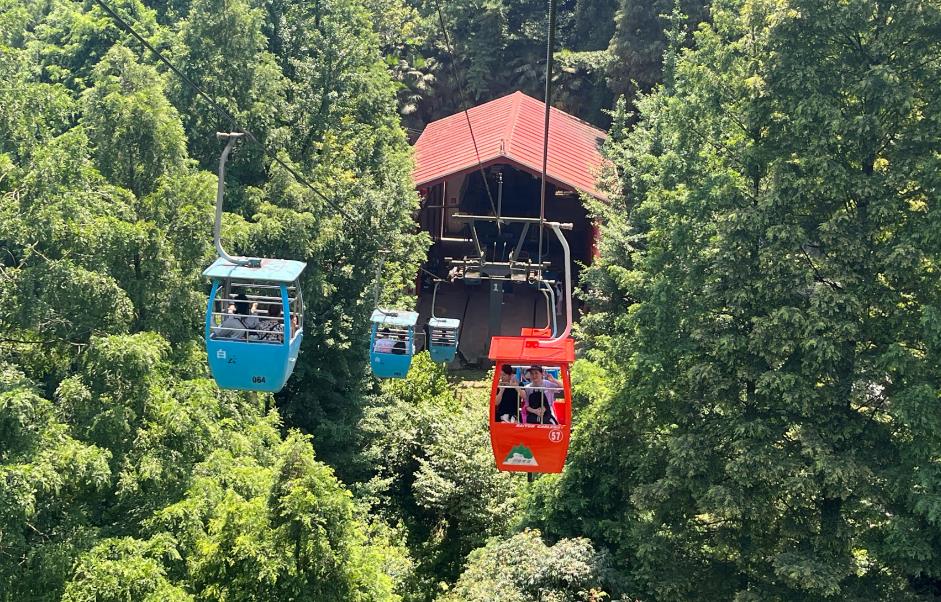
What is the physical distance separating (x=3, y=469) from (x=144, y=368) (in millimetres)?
2974

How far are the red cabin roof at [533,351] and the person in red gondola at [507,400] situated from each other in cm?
66

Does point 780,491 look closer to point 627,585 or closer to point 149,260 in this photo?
point 627,585

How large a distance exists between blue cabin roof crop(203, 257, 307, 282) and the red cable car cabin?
9.85 ft

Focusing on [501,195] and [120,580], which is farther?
[501,195]

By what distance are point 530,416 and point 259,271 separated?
176 inches

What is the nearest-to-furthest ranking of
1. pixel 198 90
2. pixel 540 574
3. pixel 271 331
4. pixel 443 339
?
pixel 198 90 < pixel 271 331 < pixel 540 574 < pixel 443 339

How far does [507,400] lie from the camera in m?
13.5

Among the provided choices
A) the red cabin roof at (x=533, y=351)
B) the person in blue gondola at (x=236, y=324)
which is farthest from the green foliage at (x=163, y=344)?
the red cabin roof at (x=533, y=351)

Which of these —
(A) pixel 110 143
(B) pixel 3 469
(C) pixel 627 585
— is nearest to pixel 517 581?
(C) pixel 627 585

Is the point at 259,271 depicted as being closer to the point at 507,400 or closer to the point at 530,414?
the point at 507,400

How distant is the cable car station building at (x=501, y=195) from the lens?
112ft

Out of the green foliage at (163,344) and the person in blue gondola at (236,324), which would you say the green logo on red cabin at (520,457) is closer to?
the green foliage at (163,344)

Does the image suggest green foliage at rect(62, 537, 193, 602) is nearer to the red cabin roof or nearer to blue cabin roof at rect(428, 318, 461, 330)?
the red cabin roof

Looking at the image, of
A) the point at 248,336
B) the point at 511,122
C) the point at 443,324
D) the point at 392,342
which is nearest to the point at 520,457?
the point at 248,336
